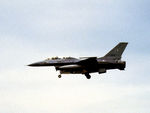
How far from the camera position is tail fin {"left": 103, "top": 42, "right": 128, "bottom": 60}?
5216 centimetres

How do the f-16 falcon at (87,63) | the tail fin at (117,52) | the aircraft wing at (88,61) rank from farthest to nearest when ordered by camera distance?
the tail fin at (117,52) < the f-16 falcon at (87,63) < the aircraft wing at (88,61)

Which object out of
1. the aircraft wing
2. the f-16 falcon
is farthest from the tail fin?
the aircraft wing

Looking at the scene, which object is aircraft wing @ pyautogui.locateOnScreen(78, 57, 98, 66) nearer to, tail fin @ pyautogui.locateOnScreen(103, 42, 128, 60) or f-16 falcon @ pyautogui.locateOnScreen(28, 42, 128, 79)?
f-16 falcon @ pyautogui.locateOnScreen(28, 42, 128, 79)

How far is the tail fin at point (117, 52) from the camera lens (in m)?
52.2

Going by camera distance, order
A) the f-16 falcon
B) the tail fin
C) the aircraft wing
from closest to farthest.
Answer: the aircraft wing < the f-16 falcon < the tail fin

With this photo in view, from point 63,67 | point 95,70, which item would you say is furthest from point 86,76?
point 63,67

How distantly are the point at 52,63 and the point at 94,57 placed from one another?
8.74 m

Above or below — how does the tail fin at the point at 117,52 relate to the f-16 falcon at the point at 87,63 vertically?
above

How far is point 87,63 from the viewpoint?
50000mm

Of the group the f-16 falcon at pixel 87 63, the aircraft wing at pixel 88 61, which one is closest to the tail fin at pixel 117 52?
the f-16 falcon at pixel 87 63

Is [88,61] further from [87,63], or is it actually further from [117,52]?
[117,52]

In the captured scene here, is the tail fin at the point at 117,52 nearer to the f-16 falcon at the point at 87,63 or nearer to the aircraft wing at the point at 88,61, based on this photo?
the f-16 falcon at the point at 87,63

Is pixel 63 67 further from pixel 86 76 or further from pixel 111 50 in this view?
pixel 111 50

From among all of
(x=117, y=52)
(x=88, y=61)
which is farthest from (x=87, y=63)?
(x=117, y=52)
